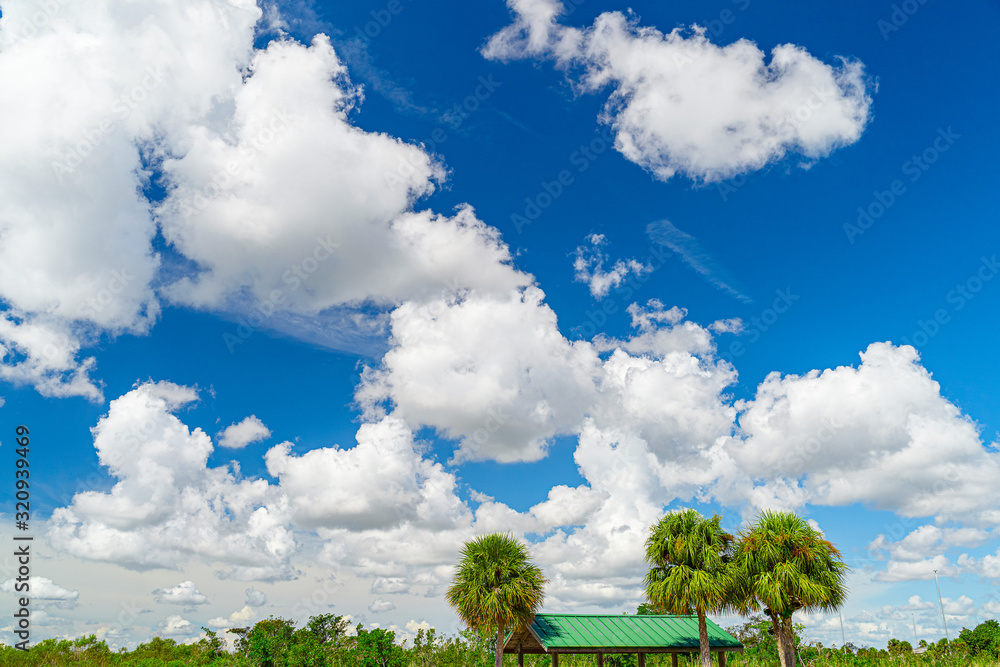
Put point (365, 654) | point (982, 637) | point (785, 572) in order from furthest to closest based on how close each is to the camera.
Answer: point (982, 637)
point (365, 654)
point (785, 572)

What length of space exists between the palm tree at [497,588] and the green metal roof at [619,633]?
1.29 m

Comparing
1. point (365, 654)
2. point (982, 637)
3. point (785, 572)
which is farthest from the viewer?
point (982, 637)

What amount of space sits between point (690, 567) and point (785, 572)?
4571mm

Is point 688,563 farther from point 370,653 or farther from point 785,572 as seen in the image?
point 370,653

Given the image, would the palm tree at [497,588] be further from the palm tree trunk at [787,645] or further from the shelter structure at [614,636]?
the palm tree trunk at [787,645]

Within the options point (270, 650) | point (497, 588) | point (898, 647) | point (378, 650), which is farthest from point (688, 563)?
point (898, 647)

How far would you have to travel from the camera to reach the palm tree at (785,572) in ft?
98.3

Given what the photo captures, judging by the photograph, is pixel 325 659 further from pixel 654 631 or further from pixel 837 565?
pixel 837 565

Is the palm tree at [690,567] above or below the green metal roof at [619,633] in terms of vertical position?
above

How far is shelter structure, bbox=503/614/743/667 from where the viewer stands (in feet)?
98.0

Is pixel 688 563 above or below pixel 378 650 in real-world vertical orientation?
above

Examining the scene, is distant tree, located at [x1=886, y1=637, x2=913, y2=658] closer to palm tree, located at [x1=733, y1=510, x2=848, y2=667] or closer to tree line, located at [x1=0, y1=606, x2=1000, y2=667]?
tree line, located at [x1=0, y1=606, x2=1000, y2=667]

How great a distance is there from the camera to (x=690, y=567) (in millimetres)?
31812

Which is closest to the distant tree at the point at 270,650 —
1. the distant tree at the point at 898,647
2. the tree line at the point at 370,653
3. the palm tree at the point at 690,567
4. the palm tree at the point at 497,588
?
the tree line at the point at 370,653
